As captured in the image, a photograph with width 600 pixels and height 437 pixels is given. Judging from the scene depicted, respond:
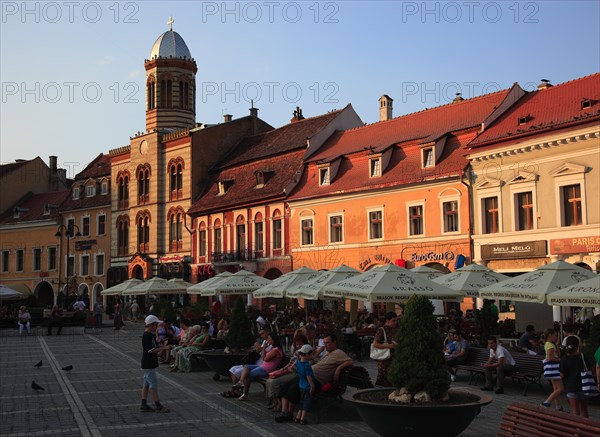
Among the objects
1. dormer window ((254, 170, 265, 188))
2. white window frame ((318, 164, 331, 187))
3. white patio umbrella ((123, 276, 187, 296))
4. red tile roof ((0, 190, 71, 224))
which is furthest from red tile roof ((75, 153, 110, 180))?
white window frame ((318, 164, 331, 187))

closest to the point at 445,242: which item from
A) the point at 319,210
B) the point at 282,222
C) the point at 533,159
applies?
the point at 533,159

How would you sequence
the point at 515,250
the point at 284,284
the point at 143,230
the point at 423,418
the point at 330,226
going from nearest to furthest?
the point at 423,418
the point at 284,284
the point at 515,250
the point at 330,226
the point at 143,230

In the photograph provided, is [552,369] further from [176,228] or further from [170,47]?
[170,47]

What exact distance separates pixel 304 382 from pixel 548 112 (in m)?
22.1

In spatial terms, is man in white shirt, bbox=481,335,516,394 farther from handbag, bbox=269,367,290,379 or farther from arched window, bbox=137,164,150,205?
arched window, bbox=137,164,150,205

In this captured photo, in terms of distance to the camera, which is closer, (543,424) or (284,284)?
(543,424)

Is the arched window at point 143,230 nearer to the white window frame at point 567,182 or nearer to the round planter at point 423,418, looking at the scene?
the white window frame at point 567,182

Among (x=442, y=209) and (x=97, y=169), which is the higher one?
(x=97, y=169)

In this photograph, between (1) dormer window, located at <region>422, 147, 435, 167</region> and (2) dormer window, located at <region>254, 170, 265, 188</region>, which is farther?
(2) dormer window, located at <region>254, 170, 265, 188</region>

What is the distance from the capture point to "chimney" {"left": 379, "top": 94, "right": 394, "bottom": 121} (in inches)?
1810

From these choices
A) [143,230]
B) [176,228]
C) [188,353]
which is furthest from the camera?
[143,230]

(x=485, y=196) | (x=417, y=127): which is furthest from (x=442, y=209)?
(x=417, y=127)

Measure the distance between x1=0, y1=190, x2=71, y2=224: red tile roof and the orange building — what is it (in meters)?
30.0

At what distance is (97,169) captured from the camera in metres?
62.6
